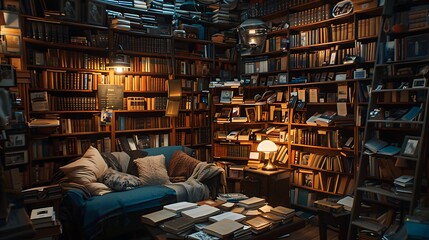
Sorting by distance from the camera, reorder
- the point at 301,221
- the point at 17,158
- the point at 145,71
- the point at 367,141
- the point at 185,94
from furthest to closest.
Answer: the point at 185,94
the point at 145,71
the point at 17,158
the point at 367,141
the point at 301,221

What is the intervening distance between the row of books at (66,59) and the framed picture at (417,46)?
367cm

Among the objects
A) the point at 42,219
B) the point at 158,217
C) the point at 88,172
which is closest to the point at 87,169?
the point at 88,172

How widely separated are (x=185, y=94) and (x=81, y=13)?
190cm

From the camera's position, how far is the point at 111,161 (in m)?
→ 4.06

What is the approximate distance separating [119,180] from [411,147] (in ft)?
9.87

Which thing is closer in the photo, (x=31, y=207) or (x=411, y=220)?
(x=411, y=220)

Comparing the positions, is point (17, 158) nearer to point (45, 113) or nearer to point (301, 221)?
point (45, 113)

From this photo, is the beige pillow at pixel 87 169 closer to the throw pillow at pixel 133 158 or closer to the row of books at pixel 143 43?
the throw pillow at pixel 133 158

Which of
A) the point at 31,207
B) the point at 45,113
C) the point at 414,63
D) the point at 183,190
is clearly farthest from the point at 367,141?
the point at 45,113

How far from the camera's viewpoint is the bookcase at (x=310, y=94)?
3.82 metres

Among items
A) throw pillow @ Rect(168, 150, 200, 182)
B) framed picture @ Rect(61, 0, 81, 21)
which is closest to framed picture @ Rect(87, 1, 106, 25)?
framed picture @ Rect(61, 0, 81, 21)

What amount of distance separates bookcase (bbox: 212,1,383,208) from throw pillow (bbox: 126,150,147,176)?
123 cm

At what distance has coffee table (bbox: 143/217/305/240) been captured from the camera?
95.5 inches

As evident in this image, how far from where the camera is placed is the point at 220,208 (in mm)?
2967
